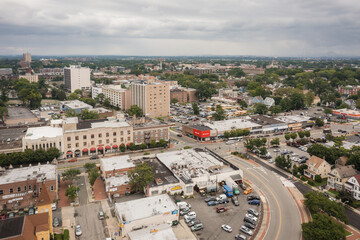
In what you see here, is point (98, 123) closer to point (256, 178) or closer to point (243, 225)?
point (256, 178)

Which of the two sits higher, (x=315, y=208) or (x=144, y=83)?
(x=144, y=83)

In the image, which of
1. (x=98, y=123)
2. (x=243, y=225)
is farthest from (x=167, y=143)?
(x=243, y=225)

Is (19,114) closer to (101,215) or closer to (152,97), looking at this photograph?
(152,97)

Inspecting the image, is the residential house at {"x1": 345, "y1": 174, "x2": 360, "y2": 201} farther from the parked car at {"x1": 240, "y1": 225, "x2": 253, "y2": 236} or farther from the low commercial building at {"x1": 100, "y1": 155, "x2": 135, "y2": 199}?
the low commercial building at {"x1": 100, "y1": 155, "x2": 135, "y2": 199}

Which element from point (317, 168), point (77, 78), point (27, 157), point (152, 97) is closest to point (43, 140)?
point (27, 157)

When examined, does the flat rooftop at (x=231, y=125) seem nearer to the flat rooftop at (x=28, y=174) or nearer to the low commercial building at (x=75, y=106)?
the flat rooftop at (x=28, y=174)
